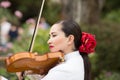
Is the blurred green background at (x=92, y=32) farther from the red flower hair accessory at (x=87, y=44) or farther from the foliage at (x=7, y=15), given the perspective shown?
the red flower hair accessory at (x=87, y=44)

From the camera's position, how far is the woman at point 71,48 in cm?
499

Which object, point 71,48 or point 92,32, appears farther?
point 92,32

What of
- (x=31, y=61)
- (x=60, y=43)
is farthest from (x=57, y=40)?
(x=31, y=61)

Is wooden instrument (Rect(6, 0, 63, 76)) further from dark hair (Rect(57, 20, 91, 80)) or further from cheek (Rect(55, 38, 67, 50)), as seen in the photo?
dark hair (Rect(57, 20, 91, 80))

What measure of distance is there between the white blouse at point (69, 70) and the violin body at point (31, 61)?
10 cm

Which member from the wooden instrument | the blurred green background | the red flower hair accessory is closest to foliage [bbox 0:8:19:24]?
the blurred green background

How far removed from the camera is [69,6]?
487 inches

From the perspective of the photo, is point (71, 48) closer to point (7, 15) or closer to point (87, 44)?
point (87, 44)

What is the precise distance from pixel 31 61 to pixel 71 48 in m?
0.38

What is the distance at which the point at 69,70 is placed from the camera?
4969mm

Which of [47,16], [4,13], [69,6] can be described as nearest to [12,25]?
[4,13]

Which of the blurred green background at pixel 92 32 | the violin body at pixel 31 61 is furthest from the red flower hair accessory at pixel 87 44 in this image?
the blurred green background at pixel 92 32

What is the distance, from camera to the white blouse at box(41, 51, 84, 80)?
4.95 meters

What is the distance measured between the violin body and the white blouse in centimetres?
A: 10
